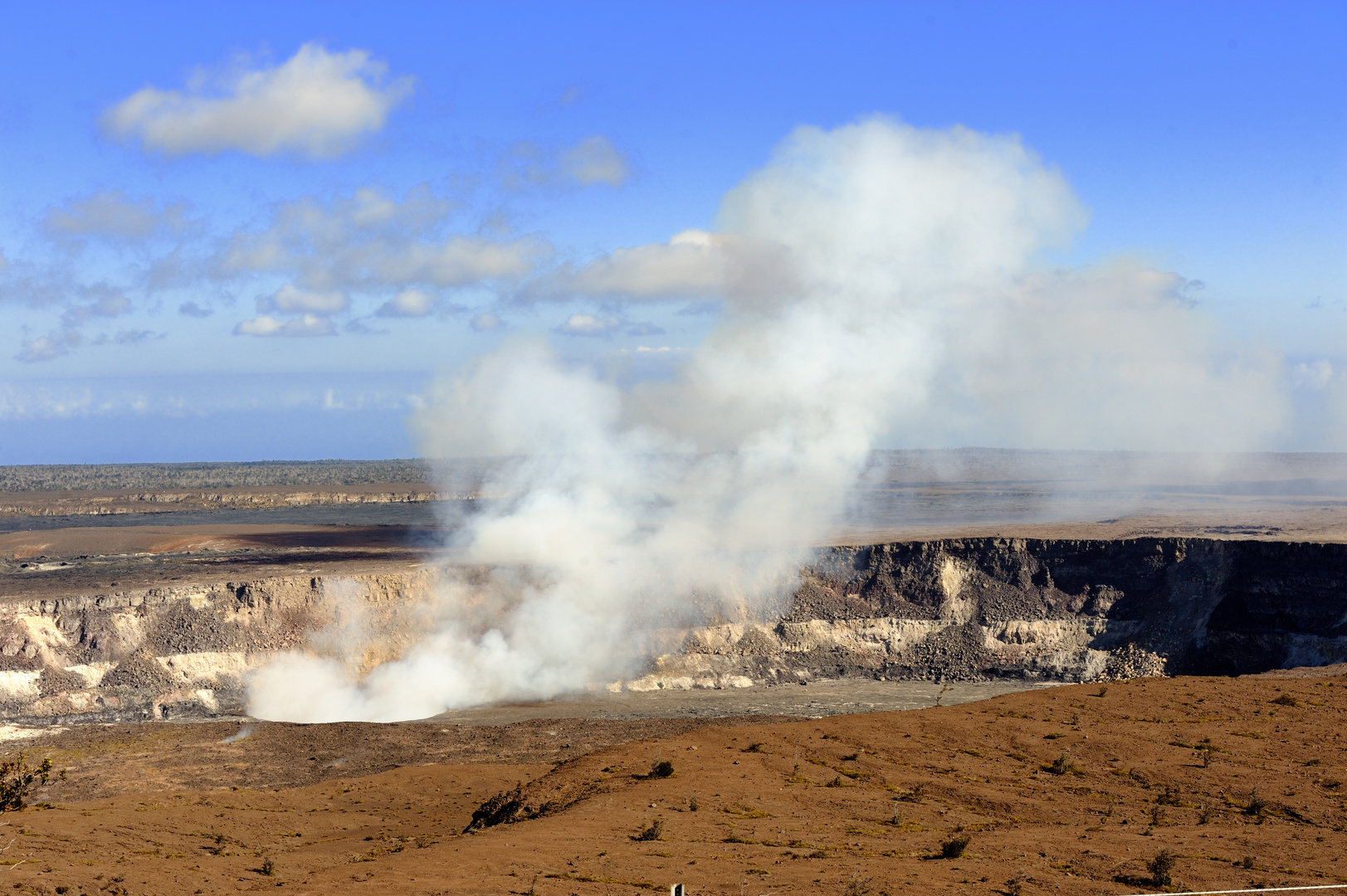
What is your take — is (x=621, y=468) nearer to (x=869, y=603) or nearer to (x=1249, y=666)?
(x=869, y=603)

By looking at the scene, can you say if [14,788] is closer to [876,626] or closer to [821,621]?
[821,621]

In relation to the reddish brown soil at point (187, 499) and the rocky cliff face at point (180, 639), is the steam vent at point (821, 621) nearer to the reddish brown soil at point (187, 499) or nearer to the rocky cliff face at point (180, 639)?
the rocky cliff face at point (180, 639)

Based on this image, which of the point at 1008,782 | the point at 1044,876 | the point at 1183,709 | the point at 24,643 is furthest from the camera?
the point at 24,643

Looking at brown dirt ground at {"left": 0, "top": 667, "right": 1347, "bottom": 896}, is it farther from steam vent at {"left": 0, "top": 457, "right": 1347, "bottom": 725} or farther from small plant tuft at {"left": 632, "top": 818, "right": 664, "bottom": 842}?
steam vent at {"left": 0, "top": 457, "right": 1347, "bottom": 725}

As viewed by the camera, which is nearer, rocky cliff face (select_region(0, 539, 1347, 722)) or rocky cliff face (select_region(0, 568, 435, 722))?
rocky cliff face (select_region(0, 568, 435, 722))

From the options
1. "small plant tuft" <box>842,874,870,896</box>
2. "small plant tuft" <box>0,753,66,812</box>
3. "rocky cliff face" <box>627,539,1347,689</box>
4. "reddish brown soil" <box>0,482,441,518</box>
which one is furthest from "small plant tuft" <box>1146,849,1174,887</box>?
"reddish brown soil" <box>0,482,441,518</box>

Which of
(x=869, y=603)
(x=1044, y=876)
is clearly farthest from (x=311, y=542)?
(x=1044, y=876)

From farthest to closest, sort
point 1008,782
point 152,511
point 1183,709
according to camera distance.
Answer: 1. point 152,511
2. point 1183,709
3. point 1008,782
